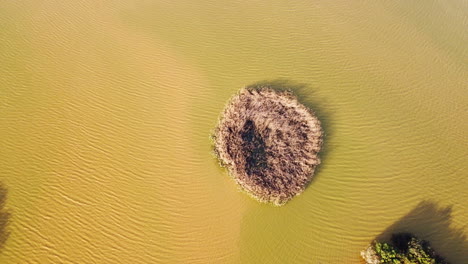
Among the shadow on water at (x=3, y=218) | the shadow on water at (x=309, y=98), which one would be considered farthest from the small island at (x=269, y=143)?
the shadow on water at (x=3, y=218)

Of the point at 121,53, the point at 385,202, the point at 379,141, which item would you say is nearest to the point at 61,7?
the point at 121,53

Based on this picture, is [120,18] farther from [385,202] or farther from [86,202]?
[385,202]

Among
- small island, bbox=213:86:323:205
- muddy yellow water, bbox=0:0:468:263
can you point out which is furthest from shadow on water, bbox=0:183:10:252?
small island, bbox=213:86:323:205

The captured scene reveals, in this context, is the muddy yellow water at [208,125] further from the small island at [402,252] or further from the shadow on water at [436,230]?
the small island at [402,252]

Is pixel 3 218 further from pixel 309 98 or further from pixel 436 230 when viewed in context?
pixel 436 230

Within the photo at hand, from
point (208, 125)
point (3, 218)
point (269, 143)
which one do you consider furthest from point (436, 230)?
point (3, 218)

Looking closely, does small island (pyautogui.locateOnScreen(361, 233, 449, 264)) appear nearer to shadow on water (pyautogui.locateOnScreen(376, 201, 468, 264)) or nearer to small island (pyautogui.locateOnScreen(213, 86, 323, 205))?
shadow on water (pyautogui.locateOnScreen(376, 201, 468, 264))

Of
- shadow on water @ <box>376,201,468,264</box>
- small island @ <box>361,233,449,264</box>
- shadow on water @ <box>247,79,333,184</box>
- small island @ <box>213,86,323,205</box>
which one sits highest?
shadow on water @ <box>247,79,333,184</box>
